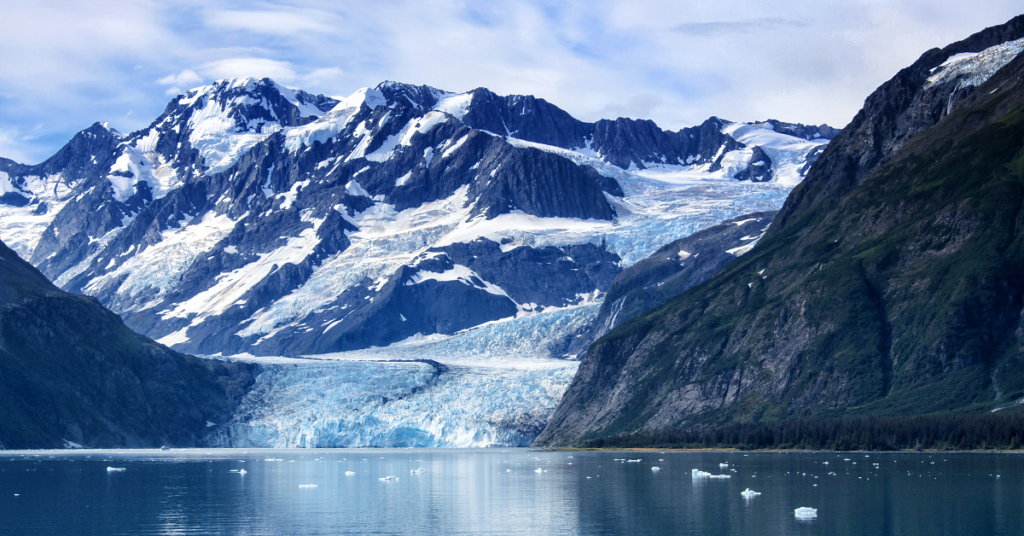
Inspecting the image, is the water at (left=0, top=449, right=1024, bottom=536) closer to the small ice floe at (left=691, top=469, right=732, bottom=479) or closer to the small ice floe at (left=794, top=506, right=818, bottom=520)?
the small ice floe at (left=794, top=506, right=818, bottom=520)

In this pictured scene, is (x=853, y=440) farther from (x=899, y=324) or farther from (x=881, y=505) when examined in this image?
(x=881, y=505)

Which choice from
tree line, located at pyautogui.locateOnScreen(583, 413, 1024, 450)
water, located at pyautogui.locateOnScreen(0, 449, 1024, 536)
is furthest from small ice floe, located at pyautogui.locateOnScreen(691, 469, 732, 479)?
tree line, located at pyautogui.locateOnScreen(583, 413, 1024, 450)

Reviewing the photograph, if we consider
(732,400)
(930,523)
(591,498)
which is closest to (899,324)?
(732,400)

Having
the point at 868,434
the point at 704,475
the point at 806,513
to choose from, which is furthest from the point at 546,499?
the point at 868,434

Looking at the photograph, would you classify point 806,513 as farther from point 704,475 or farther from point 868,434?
point 868,434

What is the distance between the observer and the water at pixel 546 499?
253 ft

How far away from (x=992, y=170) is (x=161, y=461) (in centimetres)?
13450

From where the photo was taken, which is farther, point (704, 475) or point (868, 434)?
point (868, 434)

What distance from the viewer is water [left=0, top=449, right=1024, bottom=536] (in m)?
77.1

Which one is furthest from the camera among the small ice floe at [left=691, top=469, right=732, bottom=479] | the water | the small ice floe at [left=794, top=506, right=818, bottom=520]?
the small ice floe at [left=691, top=469, right=732, bottom=479]

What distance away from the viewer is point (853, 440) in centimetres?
14938

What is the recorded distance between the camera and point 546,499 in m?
95.9

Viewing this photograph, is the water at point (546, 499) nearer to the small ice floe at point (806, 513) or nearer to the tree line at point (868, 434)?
the small ice floe at point (806, 513)

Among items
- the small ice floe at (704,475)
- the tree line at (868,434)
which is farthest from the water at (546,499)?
the tree line at (868,434)
